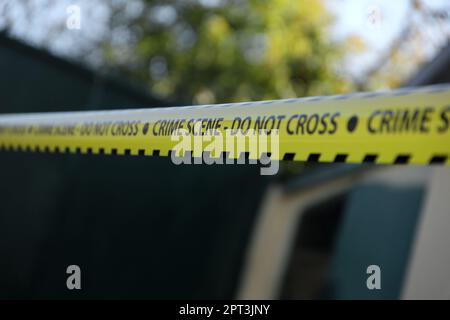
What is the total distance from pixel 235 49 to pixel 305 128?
1351 cm

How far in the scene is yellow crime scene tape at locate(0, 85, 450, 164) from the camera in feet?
6.43

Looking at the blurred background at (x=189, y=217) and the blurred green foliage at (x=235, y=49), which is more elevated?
the blurred green foliage at (x=235, y=49)

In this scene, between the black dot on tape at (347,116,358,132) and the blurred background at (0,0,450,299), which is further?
the blurred background at (0,0,450,299)

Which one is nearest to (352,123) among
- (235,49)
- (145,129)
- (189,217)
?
(145,129)

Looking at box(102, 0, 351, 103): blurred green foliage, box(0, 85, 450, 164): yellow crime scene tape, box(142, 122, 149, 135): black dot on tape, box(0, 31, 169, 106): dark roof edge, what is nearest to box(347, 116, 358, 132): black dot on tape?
box(0, 85, 450, 164): yellow crime scene tape

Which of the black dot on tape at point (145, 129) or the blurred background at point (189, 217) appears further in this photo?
the blurred background at point (189, 217)

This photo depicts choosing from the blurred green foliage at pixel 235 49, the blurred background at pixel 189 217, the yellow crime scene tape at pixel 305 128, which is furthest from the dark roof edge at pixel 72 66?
the blurred green foliage at pixel 235 49

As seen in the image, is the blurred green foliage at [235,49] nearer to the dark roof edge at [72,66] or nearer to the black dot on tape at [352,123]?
the dark roof edge at [72,66]

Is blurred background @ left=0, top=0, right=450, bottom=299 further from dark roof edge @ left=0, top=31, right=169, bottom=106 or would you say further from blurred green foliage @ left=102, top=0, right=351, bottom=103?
blurred green foliage @ left=102, top=0, right=351, bottom=103

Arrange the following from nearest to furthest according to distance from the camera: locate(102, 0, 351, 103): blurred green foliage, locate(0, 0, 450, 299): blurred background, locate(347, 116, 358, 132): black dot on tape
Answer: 1. locate(347, 116, 358, 132): black dot on tape
2. locate(0, 0, 450, 299): blurred background
3. locate(102, 0, 351, 103): blurred green foliage

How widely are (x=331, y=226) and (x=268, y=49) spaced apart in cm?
728

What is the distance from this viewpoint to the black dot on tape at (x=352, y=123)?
2.15 metres

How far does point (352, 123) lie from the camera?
Answer: 2154 millimetres

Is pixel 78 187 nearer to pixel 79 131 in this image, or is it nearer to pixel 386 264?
pixel 79 131
